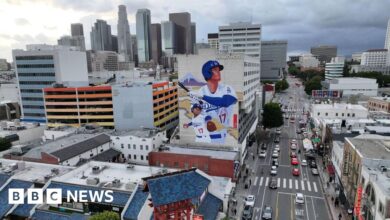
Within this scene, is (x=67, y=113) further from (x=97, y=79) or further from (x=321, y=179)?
(x=321, y=179)

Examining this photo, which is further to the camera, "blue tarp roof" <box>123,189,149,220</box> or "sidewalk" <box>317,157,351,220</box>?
"sidewalk" <box>317,157,351,220</box>

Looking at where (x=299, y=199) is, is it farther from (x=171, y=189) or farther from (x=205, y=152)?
(x=171, y=189)

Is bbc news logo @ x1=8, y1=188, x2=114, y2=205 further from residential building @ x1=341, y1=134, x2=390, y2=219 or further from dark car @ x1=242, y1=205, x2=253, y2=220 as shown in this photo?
residential building @ x1=341, y1=134, x2=390, y2=219

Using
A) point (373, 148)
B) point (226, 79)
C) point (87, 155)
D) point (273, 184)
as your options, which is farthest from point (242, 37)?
point (373, 148)

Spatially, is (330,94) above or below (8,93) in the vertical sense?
below

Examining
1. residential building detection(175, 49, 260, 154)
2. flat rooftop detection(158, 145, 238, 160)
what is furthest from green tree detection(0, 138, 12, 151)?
residential building detection(175, 49, 260, 154)

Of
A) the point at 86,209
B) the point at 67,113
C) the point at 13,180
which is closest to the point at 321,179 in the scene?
the point at 86,209
